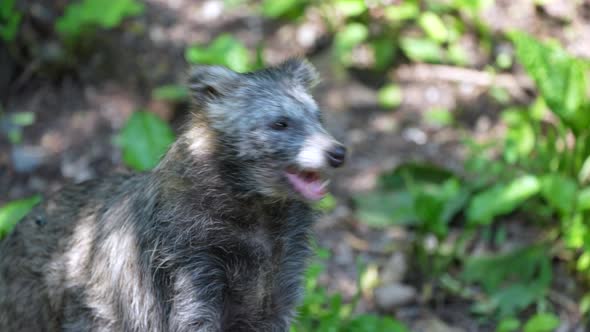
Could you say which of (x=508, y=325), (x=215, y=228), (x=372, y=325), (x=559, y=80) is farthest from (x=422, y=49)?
(x=215, y=228)

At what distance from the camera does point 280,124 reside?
11.0ft

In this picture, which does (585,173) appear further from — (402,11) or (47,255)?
(47,255)

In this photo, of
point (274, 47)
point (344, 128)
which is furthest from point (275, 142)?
point (274, 47)

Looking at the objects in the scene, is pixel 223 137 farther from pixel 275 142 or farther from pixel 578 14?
pixel 578 14

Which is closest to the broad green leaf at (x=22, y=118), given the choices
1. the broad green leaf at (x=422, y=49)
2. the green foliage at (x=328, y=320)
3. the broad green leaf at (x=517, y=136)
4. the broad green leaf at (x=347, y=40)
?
the broad green leaf at (x=347, y=40)

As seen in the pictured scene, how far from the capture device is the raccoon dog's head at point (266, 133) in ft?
10.7

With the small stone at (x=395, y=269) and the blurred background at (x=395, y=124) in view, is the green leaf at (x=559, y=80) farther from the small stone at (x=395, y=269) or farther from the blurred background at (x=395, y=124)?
the small stone at (x=395, y=269)

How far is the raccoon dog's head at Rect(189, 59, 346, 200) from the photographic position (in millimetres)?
3266

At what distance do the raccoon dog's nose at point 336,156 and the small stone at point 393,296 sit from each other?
91.6 inches

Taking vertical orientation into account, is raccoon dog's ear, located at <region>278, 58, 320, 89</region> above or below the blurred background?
above

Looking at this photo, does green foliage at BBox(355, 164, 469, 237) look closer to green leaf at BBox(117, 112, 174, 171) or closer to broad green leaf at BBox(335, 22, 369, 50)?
broad green leaf at BBox(335, 22, 369, 50)

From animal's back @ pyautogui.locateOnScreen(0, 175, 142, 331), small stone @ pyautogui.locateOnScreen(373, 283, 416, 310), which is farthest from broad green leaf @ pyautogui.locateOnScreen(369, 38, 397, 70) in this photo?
animal's back @ pyautogui.locateOnScreen(0, 175, 142, 331)

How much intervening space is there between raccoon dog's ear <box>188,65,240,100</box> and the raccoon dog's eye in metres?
0.29

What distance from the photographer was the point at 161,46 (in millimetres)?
7051
